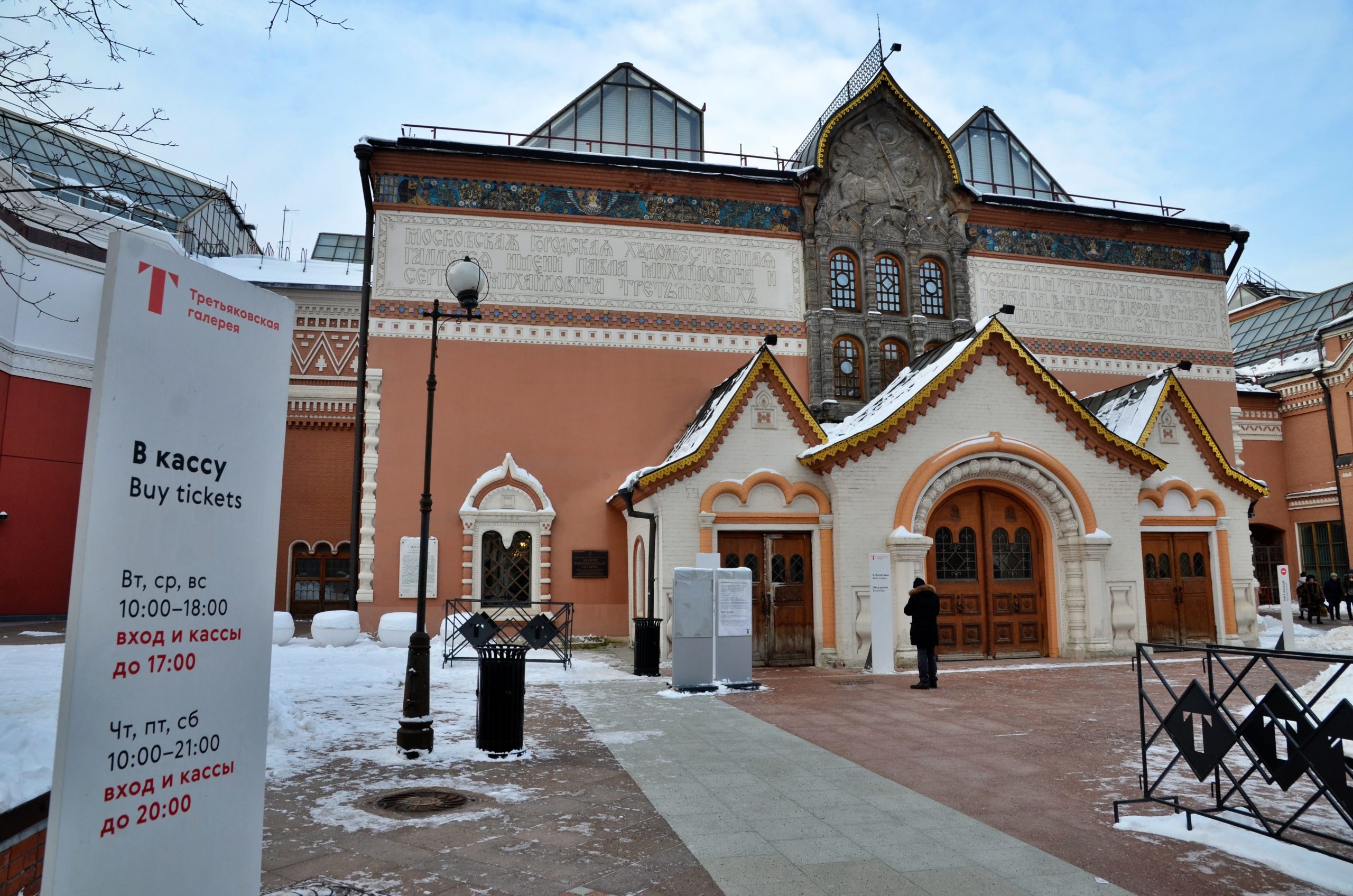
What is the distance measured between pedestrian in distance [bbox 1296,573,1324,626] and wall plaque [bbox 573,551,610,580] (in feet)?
65.9

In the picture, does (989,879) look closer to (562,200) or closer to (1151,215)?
(562,200)

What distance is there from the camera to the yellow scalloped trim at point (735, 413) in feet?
50.9

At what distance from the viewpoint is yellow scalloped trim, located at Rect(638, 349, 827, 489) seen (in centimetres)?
A: 1552

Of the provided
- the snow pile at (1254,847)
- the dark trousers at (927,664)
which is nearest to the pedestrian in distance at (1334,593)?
the dark trousers at (927,664)

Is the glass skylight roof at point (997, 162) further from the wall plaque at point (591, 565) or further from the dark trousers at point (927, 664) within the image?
the dark trousers at point (927, 664)

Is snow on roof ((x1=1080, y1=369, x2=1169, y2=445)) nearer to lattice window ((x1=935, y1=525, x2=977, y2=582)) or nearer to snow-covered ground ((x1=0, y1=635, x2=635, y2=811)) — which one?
lattice window ((x1=935, y1=525, x2=977, y2=582))

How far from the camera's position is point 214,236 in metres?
34.2

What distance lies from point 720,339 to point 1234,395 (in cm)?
1403

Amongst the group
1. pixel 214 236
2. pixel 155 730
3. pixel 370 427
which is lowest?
pixel 155 730

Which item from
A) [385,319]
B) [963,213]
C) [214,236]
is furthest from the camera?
[214,236]

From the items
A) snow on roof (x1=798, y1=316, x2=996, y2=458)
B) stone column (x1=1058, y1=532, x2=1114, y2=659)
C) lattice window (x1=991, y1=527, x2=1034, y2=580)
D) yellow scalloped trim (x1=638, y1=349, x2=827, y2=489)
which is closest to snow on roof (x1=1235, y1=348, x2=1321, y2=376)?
stone column (x1=1058, y1=532, x2=1114, y2=659)

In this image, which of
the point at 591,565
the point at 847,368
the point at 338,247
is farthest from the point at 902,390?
the point at 338,247

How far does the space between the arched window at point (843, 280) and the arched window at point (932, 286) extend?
168cm

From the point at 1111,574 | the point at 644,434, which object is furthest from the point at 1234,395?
the point at 644,434
